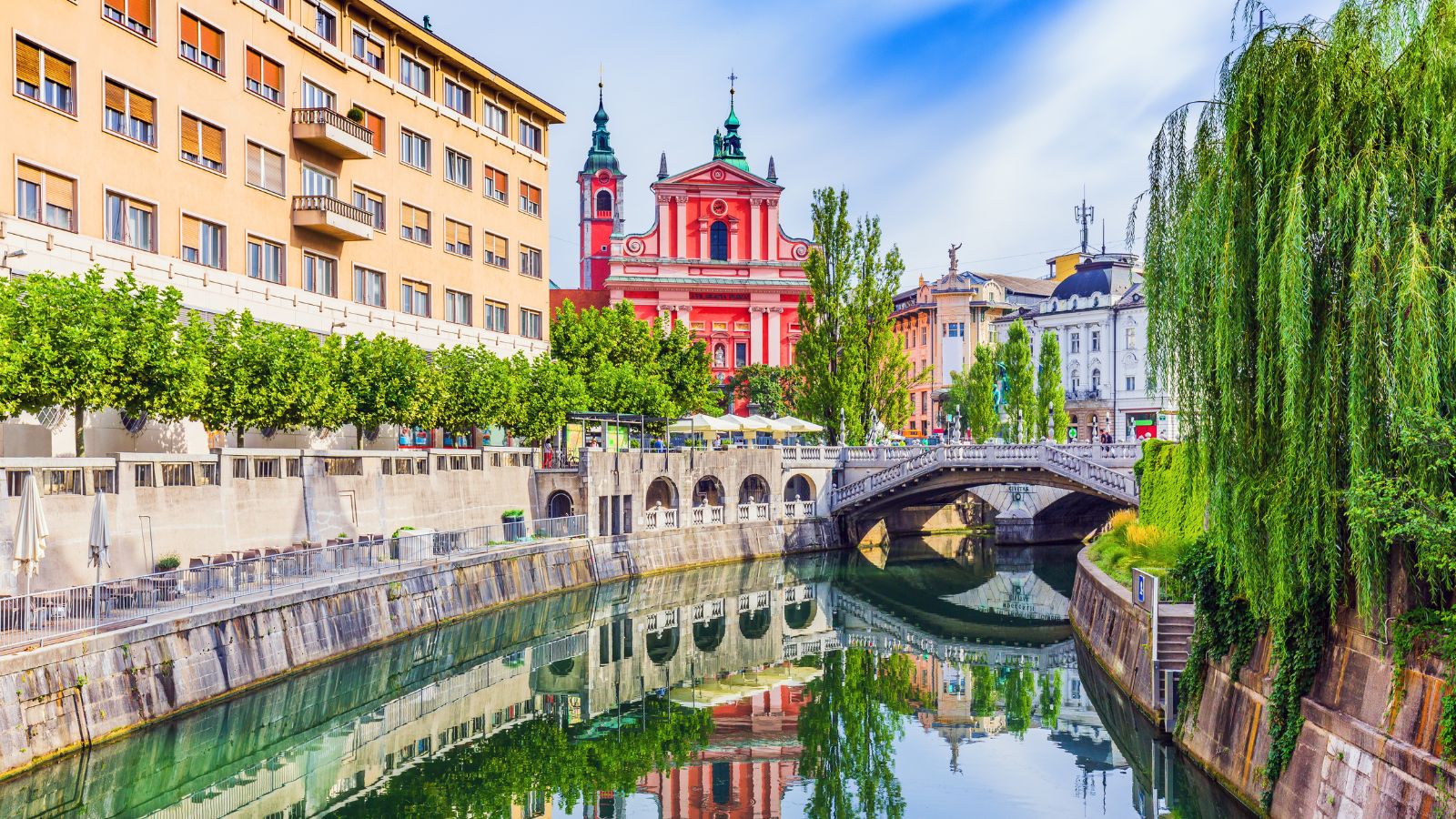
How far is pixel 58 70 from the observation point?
38.0 m

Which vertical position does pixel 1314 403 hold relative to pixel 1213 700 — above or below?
above

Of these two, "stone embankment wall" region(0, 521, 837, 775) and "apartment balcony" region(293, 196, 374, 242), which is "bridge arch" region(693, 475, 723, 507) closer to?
"stone embankment wall" region(0, 521, 837, 775)

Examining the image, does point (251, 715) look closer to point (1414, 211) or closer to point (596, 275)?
point (1414, 211)

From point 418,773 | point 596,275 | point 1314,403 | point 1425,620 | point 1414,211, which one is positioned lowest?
point 418,773

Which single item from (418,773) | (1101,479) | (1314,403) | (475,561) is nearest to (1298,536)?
(1314,403)

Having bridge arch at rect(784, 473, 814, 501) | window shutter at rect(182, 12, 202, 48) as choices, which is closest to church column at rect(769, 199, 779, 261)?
bridge arch at rect(784, 473, 814, 501)

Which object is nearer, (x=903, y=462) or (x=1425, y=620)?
(x=1425, y=620)

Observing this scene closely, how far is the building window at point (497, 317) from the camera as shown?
205 feet

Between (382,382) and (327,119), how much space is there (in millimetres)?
11011

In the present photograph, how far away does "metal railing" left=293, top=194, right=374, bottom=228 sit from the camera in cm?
4922

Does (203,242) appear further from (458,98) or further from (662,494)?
(662,494)

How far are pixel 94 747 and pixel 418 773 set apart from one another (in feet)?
21.0

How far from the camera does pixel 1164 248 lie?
22.8m

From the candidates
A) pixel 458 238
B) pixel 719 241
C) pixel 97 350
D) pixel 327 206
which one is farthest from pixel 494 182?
pixel 719 241
